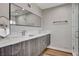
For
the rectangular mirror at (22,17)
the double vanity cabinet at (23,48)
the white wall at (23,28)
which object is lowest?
the double vanity cabinet at (23,48)

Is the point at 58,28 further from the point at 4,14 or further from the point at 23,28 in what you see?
the point at 4,14

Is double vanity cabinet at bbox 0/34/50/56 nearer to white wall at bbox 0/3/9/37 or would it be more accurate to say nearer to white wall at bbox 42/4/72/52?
white wall at bbox 42/4/72/52

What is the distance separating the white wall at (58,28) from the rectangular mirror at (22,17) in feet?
0.72

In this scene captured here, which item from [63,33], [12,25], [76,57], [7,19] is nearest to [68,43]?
[63,33]

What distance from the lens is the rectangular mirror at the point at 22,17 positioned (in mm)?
1476

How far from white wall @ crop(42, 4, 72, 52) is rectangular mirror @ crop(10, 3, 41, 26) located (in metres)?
0.22

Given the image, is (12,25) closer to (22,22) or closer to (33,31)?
(22,22)

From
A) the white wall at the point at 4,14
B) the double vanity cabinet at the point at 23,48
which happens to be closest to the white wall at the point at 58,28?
the double vanity cabinet at the point at 23,48

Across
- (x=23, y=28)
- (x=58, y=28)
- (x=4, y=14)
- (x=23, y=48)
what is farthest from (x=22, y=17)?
(x=58, y=28)

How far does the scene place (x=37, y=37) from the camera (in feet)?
5.59

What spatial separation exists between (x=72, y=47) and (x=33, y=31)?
925 millimetres

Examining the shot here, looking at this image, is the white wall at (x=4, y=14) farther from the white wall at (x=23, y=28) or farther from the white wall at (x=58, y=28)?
the white wall at (x=58, y=28)

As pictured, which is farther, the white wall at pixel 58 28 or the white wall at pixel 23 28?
the white wall at pixel 58 28

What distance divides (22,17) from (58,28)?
0.84m
